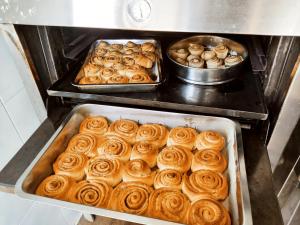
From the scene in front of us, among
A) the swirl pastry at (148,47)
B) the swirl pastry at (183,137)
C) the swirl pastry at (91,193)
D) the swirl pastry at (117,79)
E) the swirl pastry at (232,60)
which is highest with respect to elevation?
the swirl pastry at (232,60)

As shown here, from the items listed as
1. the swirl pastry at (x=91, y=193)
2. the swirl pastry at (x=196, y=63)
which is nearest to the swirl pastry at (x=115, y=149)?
the swirl pastry at (x=91, y=193)

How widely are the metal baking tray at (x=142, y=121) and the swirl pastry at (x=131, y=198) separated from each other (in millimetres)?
84

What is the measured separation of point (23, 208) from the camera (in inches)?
61.4

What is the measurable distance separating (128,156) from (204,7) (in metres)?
0.62

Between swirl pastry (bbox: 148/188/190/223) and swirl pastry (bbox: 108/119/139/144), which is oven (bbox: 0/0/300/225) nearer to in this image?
swirl pastry (bbox: 108/119/139/144)

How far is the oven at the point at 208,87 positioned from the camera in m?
0.85

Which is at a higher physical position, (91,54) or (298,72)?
(298,72)

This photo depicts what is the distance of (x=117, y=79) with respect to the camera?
49.0 inches

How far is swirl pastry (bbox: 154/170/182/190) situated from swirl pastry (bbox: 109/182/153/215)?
1.5 inches

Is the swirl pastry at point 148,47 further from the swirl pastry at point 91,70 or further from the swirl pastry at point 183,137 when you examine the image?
the swirl pastry at point 183,137

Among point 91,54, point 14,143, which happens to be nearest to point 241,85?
point 91,54

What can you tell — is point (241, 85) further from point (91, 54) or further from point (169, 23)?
point (91, 54)

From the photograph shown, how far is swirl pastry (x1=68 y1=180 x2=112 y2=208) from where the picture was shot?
36.1 inches

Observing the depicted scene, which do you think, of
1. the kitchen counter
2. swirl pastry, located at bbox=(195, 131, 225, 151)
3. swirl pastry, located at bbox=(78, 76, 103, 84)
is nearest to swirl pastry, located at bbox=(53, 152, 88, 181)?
the kitchen counter
